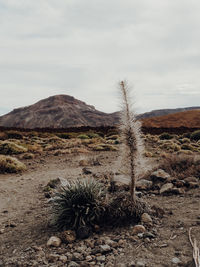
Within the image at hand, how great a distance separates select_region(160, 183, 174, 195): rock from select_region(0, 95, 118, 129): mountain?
99.9m

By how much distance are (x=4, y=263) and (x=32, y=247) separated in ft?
1.49

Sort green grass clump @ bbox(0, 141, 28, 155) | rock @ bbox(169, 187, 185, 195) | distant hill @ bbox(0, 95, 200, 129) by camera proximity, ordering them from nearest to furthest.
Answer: rock @ bbox(169, 187, 185, 195), green grass clump @ bbox(0, 141, 28, 155), distant hill @ bbox(0, 95, 200, 129)

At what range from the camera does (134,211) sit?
14.2ft

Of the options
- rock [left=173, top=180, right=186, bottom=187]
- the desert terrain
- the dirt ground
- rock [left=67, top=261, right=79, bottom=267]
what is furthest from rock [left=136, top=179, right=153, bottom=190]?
rock [left=67, top=261, right=79, bottom=267]

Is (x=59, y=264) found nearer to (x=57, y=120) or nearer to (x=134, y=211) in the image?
(x=134, y=211)

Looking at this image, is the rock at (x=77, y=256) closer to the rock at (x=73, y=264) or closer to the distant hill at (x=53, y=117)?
the rock at (x=73, y=264)

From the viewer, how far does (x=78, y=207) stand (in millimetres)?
4340

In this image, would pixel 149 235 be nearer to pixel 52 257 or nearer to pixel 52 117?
pixel 52 257

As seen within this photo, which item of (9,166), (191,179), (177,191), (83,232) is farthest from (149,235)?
(9,166)

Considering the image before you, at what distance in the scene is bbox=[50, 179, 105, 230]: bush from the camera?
4.26 metres

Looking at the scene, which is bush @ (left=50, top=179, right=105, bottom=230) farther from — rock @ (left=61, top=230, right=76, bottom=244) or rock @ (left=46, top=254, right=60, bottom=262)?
rock @ (left=46, top=254, right=60, bottom=262)

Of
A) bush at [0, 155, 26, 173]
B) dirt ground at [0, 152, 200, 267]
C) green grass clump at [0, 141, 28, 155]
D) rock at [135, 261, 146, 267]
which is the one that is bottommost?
dirt ground at [0, 152, 200, 267]

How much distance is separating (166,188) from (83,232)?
9.46 ft

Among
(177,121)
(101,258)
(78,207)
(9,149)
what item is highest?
(177,121)
